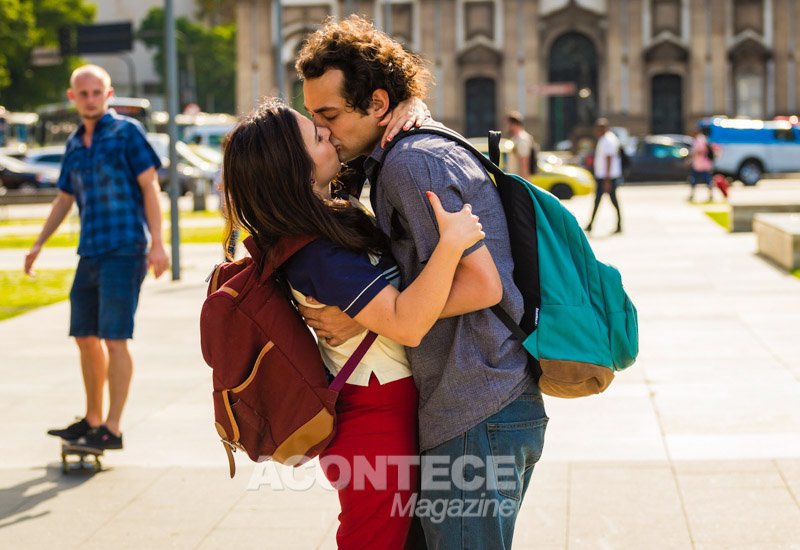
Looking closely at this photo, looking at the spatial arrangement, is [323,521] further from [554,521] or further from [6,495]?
[6,495]

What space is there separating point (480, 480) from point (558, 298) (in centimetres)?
45

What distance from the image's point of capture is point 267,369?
3.04 m

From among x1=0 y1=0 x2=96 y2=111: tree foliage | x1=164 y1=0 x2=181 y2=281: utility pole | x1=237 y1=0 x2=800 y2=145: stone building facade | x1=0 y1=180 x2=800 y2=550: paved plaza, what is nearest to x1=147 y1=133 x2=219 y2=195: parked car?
x1=237 y1=0 x2=800 y2=145: stone building facade

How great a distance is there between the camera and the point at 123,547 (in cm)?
505

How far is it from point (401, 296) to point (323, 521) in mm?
2608

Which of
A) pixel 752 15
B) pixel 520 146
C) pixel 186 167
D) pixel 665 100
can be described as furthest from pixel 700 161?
pixel 752 15

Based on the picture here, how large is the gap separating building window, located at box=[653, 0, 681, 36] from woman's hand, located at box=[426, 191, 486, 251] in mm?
57284

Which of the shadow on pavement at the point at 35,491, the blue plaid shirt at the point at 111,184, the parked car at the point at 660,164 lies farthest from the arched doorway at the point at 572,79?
the shadow on pavement at the point at 35,491

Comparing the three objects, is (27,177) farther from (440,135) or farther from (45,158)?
(440,135)

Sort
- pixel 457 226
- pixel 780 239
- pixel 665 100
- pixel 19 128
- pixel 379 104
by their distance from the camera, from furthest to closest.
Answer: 1. pixel 19 128
2. pixel 665 100
3. pixel 780 239
4. pixel 379 104
5. pixel 457 226

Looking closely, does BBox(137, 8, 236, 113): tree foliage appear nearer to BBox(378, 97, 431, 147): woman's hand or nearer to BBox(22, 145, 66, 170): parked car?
BBox(22, 145, 66, 170): parked car

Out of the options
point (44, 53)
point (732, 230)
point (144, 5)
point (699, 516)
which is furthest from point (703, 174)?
point (144, 5)

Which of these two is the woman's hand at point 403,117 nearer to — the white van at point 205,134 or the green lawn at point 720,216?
the green lawn at point 720,216

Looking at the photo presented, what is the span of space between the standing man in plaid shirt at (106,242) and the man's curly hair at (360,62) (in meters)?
3.34
